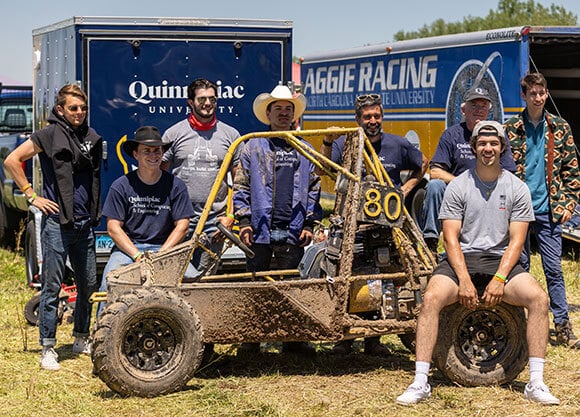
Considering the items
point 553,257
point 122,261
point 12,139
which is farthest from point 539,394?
point 12,139

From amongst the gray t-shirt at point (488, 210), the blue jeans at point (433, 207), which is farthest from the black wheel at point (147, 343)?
the blue jeans at point (433, 207)

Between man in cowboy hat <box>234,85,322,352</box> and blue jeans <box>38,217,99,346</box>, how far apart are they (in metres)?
1.15

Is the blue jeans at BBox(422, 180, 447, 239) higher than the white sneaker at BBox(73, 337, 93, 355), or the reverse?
the blue jeans at BBox(422, 180, 447, 239)

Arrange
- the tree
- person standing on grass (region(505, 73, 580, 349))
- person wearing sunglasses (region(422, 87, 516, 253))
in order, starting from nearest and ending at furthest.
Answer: person wearing sunglasses (region(422, 87, 516, 253)) < person standing on grass (region(505, 73, 580, 349)) < the tree

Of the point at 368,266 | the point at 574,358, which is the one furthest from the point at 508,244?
the point at 574,358

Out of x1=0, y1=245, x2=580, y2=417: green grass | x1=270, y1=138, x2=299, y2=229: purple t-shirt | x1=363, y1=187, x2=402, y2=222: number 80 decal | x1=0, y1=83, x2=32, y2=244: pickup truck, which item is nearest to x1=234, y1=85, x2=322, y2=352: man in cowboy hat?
x1=270, y1=138, x2=299, y2=229: purple t-shirt

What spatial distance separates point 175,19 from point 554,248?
392 centimetres

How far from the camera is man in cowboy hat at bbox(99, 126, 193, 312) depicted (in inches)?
282

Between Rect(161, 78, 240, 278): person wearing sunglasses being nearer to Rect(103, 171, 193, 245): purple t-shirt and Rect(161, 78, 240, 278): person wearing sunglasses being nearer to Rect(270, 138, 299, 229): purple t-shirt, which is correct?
Rect(103, 171, 193, 245): purple t-shirt

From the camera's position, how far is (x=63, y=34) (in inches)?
394

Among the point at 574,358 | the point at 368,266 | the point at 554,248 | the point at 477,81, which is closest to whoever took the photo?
the point at 368,266

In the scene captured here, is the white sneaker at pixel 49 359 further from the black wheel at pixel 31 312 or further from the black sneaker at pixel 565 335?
the black sneaker at pixel 565 335

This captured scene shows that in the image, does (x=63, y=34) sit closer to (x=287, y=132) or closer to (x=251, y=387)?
(x=287, y=132)

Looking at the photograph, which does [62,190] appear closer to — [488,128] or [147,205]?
[147,205]
